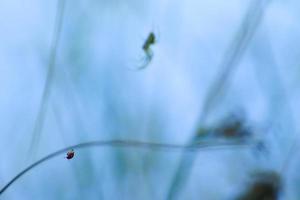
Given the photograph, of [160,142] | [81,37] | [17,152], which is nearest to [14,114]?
[17,152]

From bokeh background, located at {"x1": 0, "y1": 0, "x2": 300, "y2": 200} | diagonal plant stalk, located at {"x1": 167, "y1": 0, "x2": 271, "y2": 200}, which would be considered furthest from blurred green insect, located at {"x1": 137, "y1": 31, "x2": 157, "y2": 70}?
diagonal plant stalk, located at {"x1": 167, "y1": 0, "x2": 271, "y2": 200}

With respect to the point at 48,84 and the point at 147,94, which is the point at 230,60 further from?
the point at 48,84

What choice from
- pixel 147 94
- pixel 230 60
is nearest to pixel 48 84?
pixel 147 94

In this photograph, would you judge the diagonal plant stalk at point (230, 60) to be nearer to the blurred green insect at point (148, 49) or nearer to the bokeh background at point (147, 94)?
the bokeh background at point (147, 94)

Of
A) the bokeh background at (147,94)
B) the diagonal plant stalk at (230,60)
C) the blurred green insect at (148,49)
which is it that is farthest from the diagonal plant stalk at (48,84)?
the diagonal plant stalk at (230,60)

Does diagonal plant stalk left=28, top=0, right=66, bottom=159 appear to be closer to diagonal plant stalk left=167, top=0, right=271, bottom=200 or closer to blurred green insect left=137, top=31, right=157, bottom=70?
blurred green insect left=137, top=31, right=157, bottom=70

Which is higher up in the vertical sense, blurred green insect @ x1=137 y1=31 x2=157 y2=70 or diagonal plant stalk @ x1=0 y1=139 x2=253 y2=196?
blurred green insect @ x1=137 y1=31 x2=157 y2=70
